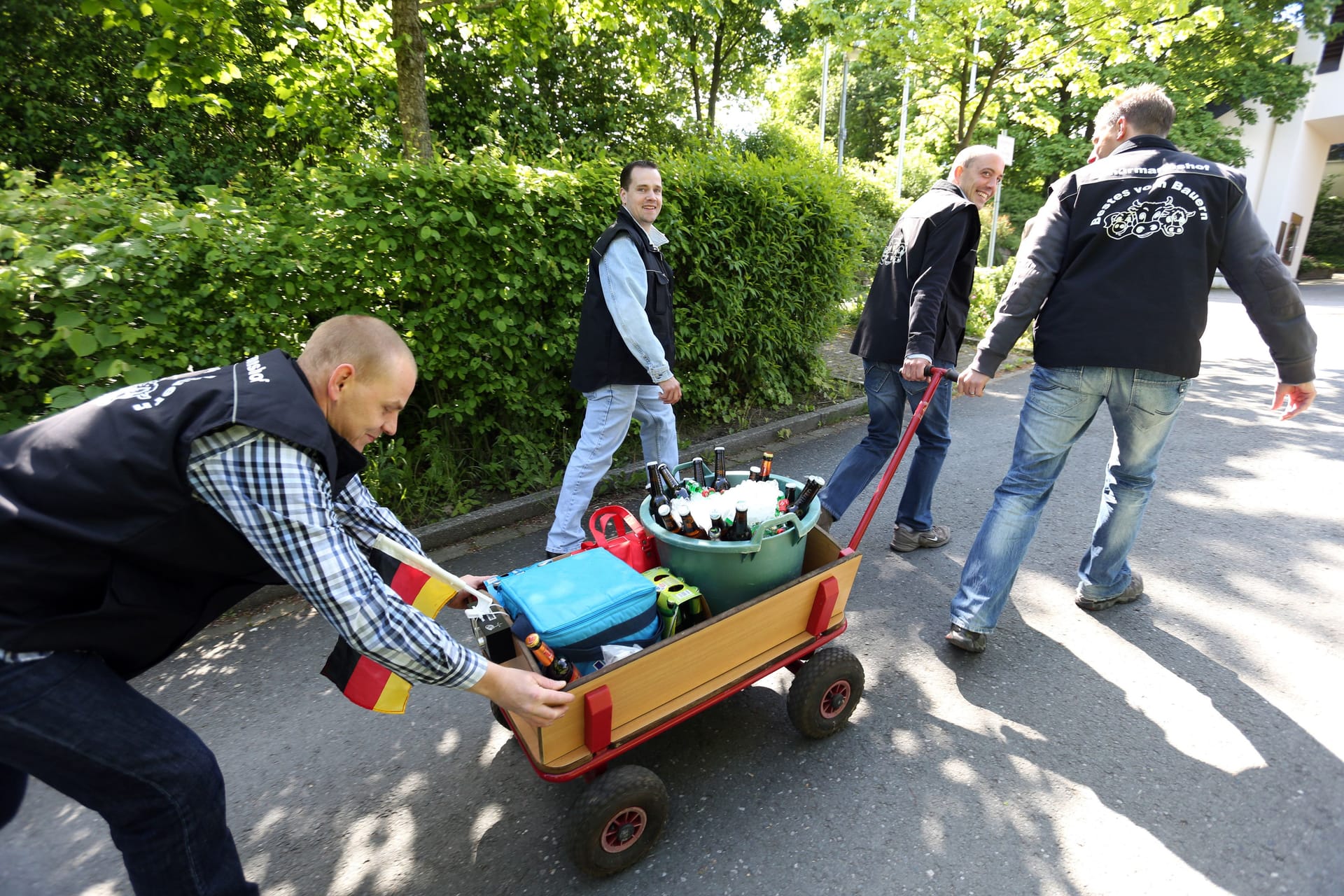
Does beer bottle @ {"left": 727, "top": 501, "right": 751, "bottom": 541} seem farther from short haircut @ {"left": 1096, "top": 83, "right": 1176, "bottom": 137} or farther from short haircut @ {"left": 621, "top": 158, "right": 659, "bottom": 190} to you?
short haircut @ {"left": 1096, "top": 83, "right": 1176, "bottom": 137}

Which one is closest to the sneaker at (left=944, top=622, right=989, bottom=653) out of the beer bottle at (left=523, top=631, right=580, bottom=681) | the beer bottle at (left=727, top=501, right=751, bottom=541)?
the beer bottle at (left=727, top=501, right=751, bottom=541)

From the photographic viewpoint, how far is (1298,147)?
20469 millimetres

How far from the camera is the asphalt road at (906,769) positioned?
2.08 meters

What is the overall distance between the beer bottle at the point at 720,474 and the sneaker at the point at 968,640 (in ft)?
4.19

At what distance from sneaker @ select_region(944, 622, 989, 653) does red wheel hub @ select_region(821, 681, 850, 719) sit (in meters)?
0.76

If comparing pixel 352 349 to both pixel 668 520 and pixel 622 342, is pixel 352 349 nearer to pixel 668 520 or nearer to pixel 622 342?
pixel 668 520

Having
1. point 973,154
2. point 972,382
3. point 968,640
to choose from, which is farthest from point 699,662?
point 973,154

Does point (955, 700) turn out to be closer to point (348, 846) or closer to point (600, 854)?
point (600, 854)

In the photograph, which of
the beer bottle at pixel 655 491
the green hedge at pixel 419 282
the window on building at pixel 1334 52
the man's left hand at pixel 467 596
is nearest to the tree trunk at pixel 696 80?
the green hedge at pixel 419 282

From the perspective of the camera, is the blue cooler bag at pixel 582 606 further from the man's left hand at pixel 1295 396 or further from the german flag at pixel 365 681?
the man's left hand at pixel 1295 396

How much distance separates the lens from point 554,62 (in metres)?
10.1

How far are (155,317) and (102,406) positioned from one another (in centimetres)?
225

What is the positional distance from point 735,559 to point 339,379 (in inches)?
52.1

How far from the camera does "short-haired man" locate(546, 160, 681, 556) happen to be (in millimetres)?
3449
